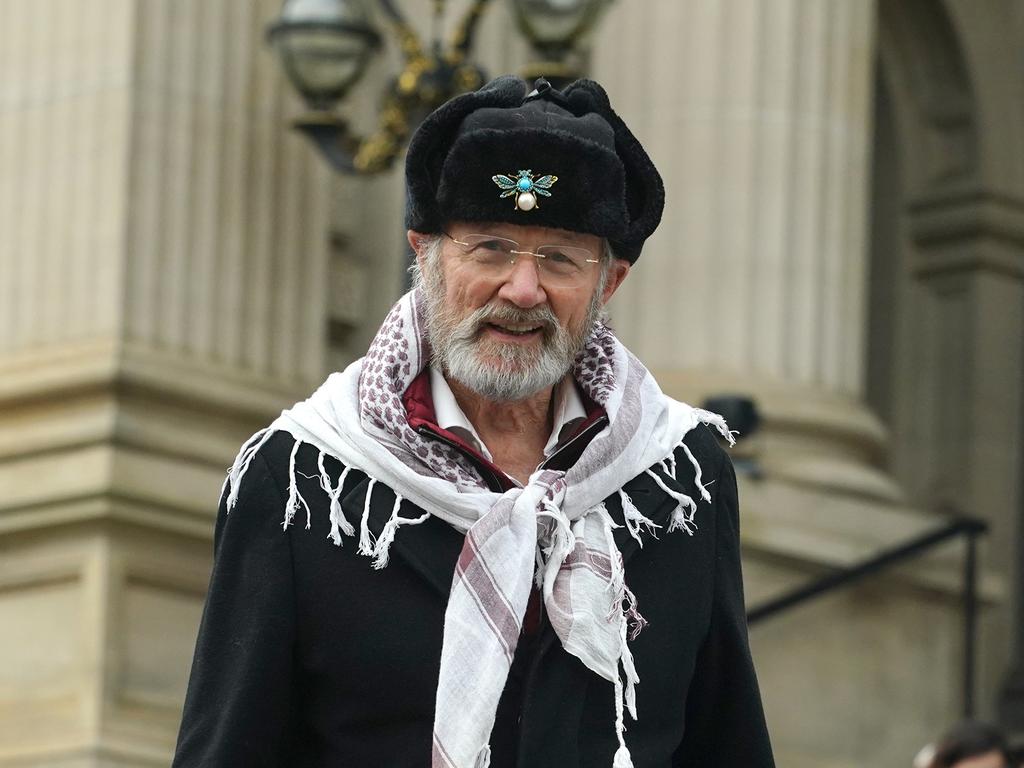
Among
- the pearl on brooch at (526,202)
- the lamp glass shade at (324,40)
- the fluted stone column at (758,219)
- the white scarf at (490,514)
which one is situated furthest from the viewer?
the fluted stone column at (758,219)

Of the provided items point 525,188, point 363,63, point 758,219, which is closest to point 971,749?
point 363,63

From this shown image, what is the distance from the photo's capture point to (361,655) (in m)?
4.61

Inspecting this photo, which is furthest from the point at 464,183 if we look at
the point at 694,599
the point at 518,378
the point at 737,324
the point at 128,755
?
the point at 737,324

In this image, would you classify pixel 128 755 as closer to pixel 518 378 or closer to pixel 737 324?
pixel 737 324

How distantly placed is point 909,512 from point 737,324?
3.77 ft

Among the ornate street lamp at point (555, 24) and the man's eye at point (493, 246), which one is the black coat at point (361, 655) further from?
the ornate street lamp at point (555, 24)

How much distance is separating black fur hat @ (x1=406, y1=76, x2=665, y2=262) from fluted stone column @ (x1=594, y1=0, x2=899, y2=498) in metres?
7.32

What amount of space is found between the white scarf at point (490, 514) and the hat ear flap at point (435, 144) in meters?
0.19

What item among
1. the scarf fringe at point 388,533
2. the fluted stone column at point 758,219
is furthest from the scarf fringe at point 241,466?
the fluted stone column at point 758,219

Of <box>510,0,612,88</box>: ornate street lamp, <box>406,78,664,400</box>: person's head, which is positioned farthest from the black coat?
<box>510,0,612,88</box>: ornate street lamp

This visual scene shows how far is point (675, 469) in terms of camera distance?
4891 millimetres

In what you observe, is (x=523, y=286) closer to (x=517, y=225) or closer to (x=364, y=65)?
(x=517, y=225)

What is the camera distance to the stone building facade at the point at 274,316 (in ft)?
36.4

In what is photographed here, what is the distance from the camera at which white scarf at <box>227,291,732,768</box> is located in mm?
4555
